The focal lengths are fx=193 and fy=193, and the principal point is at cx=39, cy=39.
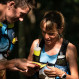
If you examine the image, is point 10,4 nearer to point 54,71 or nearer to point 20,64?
point 20,64

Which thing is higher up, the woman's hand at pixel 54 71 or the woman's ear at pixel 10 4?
the woman's ear at pixel 10 4

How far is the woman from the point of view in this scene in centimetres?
340

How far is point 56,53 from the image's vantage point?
357 centimetres

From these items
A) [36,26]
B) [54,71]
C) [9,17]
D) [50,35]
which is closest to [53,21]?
[50,35]

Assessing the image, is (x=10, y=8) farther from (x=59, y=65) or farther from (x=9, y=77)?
(x=9, y=77)

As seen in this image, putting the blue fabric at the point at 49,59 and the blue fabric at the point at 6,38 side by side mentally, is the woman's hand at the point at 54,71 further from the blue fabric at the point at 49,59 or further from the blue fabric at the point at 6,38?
the blue fabric at the point at 6,38

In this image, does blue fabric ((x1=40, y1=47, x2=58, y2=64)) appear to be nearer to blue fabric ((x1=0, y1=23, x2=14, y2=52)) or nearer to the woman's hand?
the woman's hand

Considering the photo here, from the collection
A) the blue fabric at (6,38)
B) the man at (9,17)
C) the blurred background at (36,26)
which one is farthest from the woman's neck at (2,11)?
the blurred background at (36,26)

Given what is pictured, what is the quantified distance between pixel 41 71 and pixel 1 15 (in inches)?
49.6

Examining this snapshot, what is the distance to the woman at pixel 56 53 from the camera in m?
3.40

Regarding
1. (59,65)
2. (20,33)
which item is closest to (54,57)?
(59,65)

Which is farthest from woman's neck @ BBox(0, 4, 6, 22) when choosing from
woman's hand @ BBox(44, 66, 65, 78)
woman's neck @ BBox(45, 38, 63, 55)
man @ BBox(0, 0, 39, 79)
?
woman's hand @ BBox(44, 66, 65, 78)

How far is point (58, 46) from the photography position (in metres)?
3.62

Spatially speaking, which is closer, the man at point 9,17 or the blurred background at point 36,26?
the man at point 9,17
